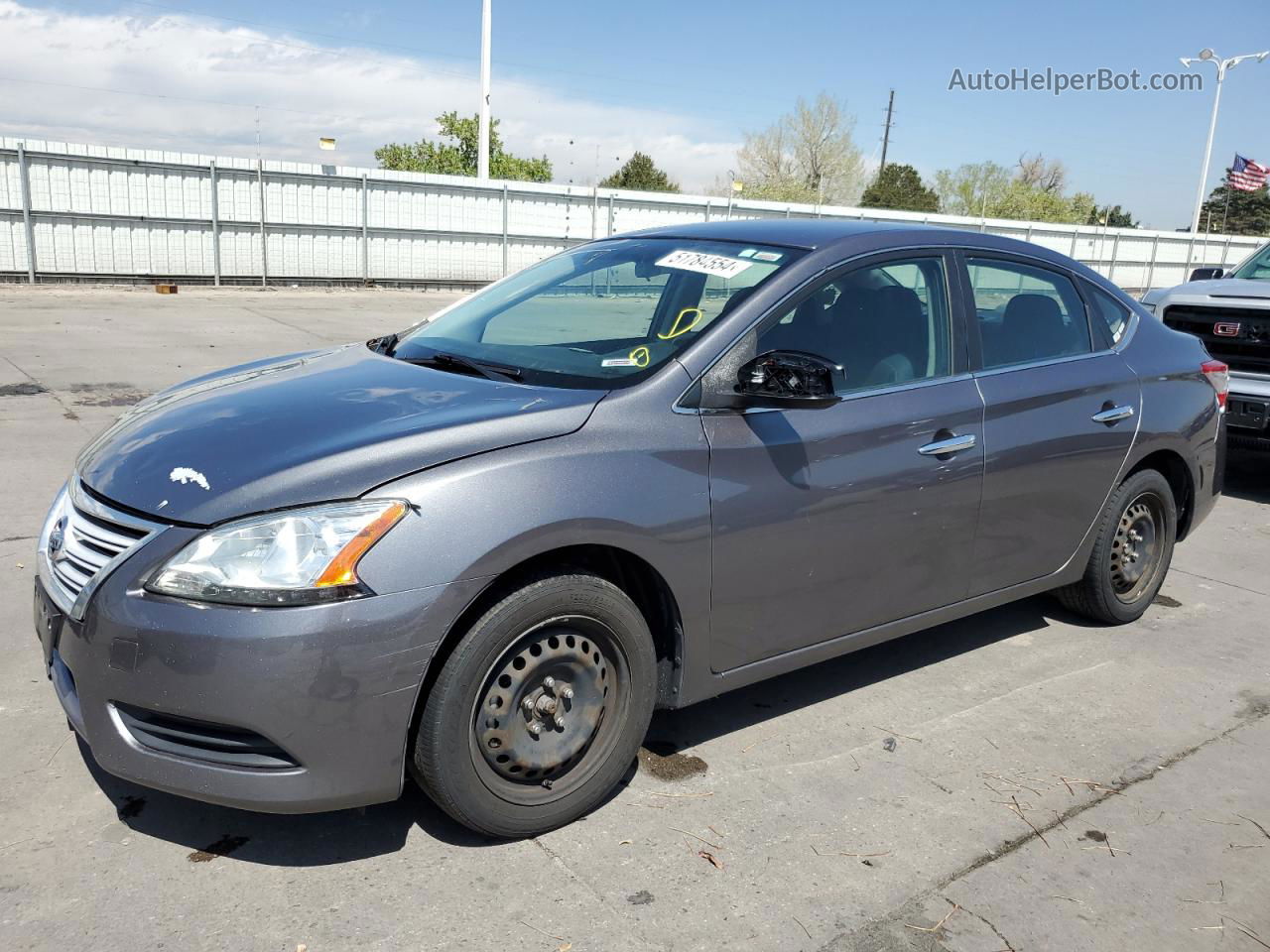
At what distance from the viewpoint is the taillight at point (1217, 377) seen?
5066mm

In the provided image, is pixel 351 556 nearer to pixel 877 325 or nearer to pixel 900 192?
pixel 877 325

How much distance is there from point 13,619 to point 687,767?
9.48 ft

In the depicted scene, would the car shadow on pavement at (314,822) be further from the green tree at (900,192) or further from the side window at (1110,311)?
the green tree at (900,192)

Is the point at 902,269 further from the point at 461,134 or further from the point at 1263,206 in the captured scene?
the point at 1263,206

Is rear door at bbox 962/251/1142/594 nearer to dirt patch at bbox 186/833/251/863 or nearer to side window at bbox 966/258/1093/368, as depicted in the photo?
side window at bbox 966/258/1093/368

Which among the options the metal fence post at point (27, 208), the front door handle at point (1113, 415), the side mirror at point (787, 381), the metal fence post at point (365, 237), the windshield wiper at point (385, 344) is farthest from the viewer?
the metal fence post at point (365, 237)

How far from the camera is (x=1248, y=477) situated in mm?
8781

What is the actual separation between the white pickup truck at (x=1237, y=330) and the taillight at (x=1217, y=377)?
2.65 meters

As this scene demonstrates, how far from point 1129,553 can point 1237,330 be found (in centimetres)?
388

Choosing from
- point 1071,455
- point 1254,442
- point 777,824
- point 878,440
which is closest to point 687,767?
point 777,824

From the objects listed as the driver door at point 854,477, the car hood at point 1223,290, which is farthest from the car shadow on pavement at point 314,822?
Result: the car hood at point 1223,290

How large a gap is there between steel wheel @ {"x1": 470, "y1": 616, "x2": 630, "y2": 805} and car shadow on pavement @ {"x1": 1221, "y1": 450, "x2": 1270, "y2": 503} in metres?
6.42

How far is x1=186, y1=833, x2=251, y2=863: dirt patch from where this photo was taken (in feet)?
9.39

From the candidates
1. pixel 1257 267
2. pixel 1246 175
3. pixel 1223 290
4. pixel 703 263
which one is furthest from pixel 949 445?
pixel 1246 175
